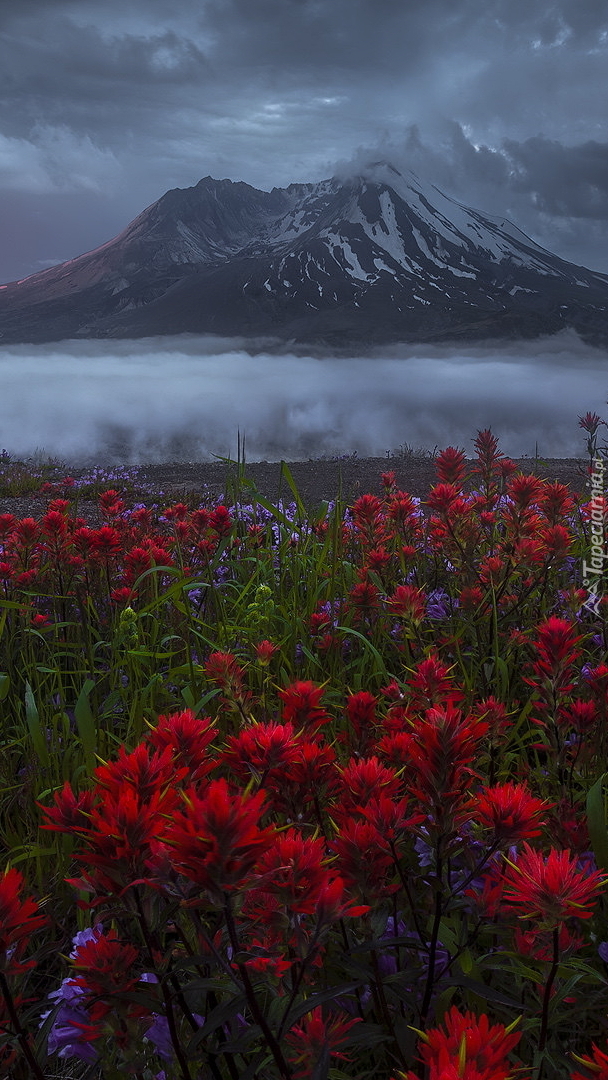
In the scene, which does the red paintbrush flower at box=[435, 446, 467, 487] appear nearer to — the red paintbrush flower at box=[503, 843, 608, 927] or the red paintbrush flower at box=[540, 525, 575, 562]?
the red paintbrush flower at box=[540, 525, 575, 562]

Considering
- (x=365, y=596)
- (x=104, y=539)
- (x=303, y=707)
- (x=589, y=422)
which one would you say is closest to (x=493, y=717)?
(x=303, y=707)

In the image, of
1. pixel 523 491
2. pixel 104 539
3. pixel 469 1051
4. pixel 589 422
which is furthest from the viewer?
pixel 589 422

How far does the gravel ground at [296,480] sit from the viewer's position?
1005 centimetres

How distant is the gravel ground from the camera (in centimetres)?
1005

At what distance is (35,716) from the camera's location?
2180mm

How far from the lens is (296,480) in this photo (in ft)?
42.3

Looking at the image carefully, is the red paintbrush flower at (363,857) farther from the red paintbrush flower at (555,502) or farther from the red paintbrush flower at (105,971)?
the red paintbrush flower at (555,502)

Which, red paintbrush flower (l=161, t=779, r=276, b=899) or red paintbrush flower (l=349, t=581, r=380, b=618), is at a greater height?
red paintbrush flower (l=161, t=779, r=276, b=899)

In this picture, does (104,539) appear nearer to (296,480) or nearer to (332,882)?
(332,882)

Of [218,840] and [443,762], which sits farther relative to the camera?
[443,762]

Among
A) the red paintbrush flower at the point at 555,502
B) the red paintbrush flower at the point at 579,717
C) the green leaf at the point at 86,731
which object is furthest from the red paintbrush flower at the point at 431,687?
the red paintbrush flower at the point at 555,502

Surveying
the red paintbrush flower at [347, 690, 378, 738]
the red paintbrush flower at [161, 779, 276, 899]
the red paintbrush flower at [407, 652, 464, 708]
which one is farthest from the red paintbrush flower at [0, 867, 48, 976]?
the red paintbrush flower at [407, 652, 464, 708]

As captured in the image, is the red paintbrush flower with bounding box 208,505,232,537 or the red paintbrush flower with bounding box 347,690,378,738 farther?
the red paintbrush flower with bounding box 208,505,232,537

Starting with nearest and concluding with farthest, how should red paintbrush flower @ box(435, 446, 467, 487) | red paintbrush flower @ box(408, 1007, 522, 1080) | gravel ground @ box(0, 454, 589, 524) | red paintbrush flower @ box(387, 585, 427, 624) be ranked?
1. red paintbrush flower @ box(408, 1007, 522, 1080)
2. red paintbrush flower @ box(387, 585, 427, 624)
3. red paintbrush flower @ box(435, 446, 467, 487)
4. gravel ground @ box(0, 454, 589, 524)
